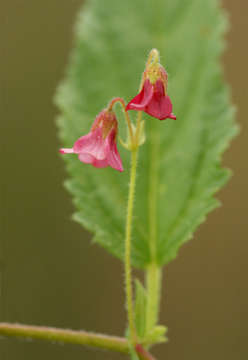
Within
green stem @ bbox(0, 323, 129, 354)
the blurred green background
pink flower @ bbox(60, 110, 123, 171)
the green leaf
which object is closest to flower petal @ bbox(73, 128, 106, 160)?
pink flower @ bbox(60, 110, 123, 171)

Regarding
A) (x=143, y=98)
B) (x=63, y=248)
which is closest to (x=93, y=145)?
(x=143, y=98)

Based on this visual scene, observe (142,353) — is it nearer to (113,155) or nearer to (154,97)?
(113,155)

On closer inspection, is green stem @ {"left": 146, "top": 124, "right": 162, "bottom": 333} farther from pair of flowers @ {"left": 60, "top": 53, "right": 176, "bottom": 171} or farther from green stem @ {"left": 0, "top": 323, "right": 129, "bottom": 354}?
pair of flowers @ {"left": 60, "top": 53, "right": 176, "bottom": 171}

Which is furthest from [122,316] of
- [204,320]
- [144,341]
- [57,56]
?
[144,341]

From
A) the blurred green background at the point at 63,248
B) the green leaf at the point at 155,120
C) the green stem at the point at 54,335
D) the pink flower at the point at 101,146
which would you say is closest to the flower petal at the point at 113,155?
the pink flower at the point at 101,146

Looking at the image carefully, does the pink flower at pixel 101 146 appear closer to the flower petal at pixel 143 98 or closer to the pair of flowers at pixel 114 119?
the pair of flowers at pixel 114 119

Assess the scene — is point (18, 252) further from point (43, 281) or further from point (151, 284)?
point (151, 284)
